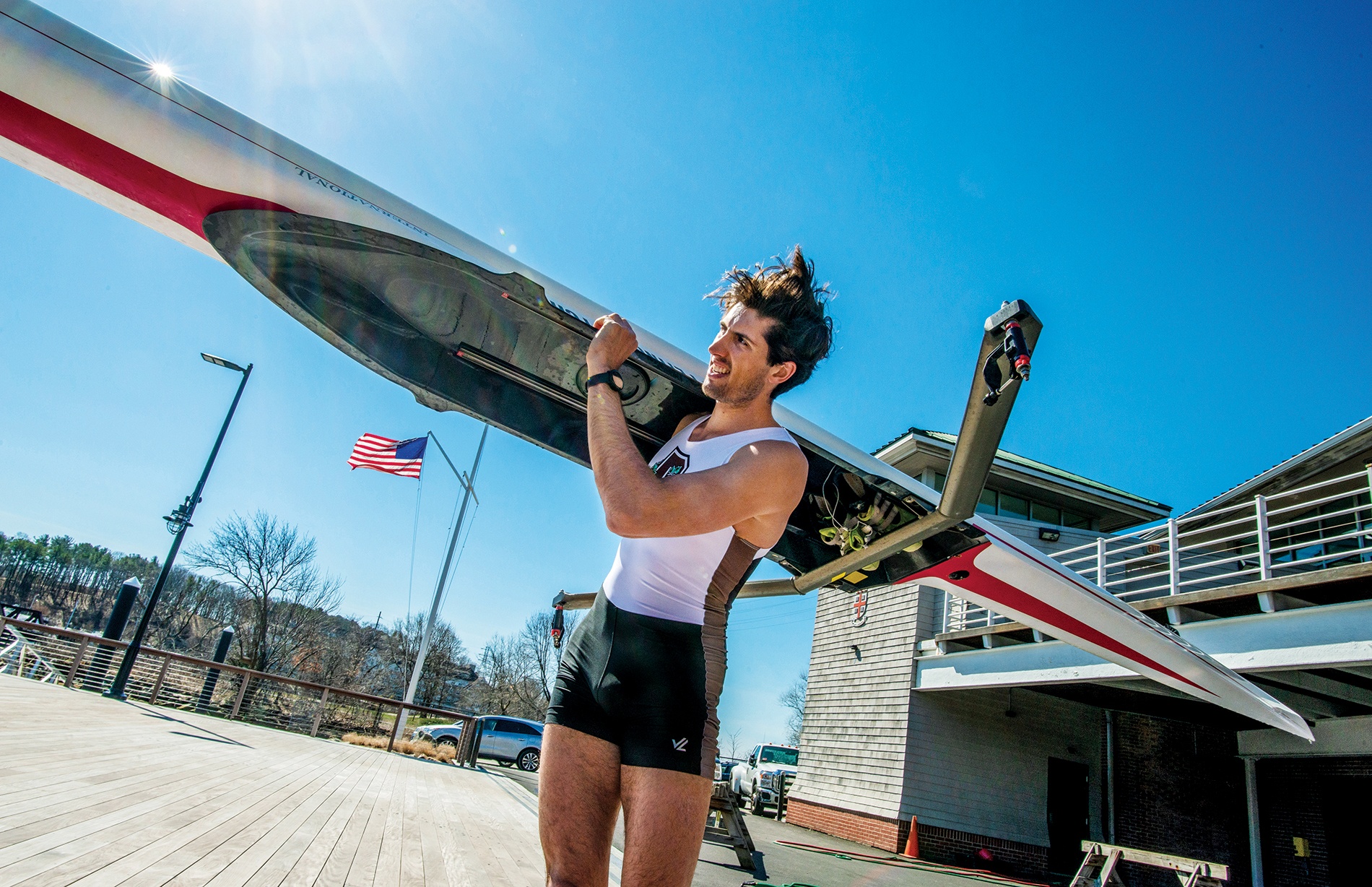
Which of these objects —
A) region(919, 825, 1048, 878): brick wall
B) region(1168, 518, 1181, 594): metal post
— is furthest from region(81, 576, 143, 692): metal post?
region(1168, 518, 1181, 594): metal post

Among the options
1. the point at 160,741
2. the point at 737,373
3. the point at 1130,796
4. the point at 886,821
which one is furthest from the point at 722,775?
the point at 737,373

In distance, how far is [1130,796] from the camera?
39.2ft

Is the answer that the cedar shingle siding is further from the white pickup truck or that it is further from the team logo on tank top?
the team logo on tank top

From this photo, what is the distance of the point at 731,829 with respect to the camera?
708 cm

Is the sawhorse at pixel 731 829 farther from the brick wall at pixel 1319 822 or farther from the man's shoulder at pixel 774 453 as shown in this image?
the brick wall at pixel 1319 822

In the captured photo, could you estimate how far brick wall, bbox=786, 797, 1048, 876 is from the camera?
10859 mm

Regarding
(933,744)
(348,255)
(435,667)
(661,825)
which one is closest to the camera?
(661,825)

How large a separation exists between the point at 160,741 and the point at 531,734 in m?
11.9

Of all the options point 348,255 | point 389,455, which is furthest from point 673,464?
point 389,455

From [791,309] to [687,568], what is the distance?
65cm

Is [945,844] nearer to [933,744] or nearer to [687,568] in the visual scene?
[933,744]

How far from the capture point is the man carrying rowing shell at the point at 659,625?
1.21 meters

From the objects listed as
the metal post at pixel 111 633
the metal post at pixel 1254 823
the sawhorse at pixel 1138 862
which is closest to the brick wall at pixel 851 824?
the sawhorse at pixel 1138 862

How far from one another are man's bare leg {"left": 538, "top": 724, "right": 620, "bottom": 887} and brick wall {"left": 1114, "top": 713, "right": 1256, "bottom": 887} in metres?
14.0
